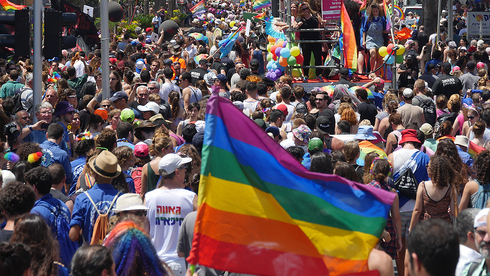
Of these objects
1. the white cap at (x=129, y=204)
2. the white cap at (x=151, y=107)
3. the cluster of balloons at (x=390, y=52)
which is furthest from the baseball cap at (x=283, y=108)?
the white cap at (x=129, y=204)

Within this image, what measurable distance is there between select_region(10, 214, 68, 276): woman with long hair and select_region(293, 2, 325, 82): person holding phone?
10.2 m

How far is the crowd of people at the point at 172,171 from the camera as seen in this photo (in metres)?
3.41

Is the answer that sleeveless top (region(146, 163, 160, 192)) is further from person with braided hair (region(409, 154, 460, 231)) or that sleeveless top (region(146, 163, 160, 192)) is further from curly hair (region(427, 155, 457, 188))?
curly hair (region(427, 155, 457, 188))

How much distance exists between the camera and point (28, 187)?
428 centimetres

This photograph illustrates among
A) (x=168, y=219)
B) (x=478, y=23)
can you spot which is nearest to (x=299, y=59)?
(x=168, y=219)

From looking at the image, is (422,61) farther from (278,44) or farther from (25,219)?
(25,219)

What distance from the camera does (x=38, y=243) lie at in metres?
3.57

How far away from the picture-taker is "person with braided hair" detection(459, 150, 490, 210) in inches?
218

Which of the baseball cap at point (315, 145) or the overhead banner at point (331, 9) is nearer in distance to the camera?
the baseball cap at point (315, 145)

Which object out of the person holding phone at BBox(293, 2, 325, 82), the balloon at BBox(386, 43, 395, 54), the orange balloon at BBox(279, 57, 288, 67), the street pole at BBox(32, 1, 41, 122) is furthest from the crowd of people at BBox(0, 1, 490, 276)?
the person holding phone at BBox(293, 2, 325, 82)

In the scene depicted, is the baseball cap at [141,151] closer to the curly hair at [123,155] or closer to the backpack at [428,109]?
the curly hair at [123,155]

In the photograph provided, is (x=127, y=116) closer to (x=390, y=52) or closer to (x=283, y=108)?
(x=283, y=108)

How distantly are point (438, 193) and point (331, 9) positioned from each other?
828 cm

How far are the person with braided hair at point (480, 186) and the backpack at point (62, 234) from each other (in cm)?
370
